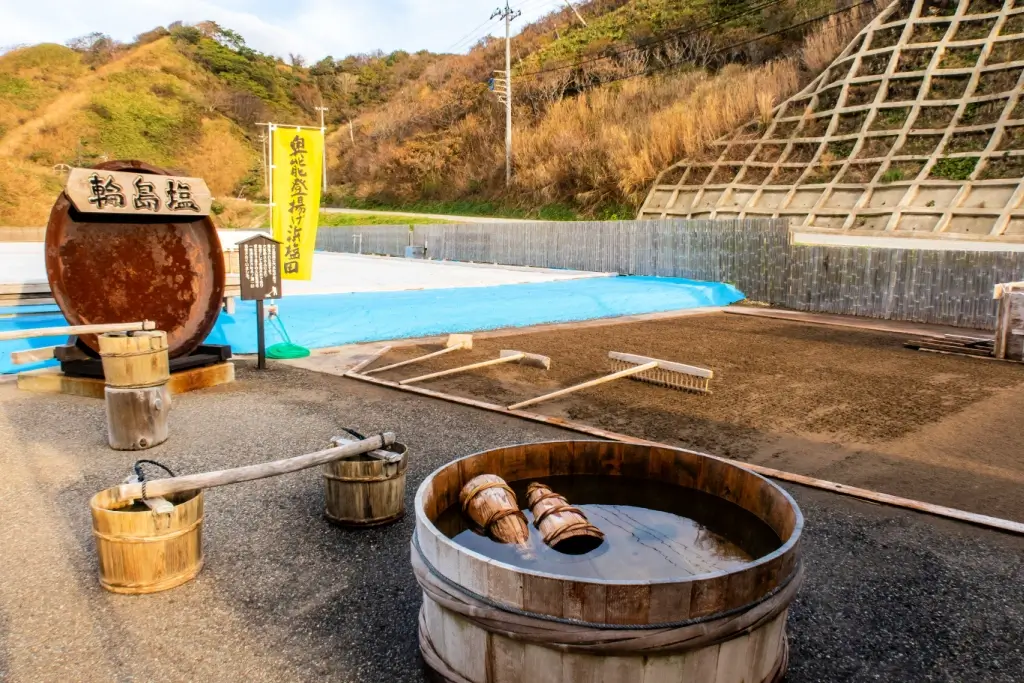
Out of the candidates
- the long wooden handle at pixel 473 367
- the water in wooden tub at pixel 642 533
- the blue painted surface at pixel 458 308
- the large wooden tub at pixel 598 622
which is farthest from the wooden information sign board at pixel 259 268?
the large wooden tub at pixel 598 622

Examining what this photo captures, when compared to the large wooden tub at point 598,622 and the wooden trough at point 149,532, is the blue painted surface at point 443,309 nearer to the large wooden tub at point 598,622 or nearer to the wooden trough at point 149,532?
the wooden trough at point 149,532

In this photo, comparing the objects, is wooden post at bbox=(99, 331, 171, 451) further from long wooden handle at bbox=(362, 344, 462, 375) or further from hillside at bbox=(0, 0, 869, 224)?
hillside at bbox=(0, 0, 869, 224)

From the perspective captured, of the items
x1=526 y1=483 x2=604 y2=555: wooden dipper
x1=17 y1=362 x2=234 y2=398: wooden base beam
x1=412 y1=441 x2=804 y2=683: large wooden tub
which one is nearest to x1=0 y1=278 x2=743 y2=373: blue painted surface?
x1=17 y1=362 x2=234 y2=398: wooden base beam

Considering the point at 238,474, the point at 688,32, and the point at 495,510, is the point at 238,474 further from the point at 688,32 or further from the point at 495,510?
the point at 688,32

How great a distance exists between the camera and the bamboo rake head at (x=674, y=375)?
6910mm

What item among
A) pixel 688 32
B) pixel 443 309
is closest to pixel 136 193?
pixel 443 309

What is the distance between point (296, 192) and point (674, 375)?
18.2 ft

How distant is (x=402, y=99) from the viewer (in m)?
55.9

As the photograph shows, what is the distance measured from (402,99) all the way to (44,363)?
52.9 m

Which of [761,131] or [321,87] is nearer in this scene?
[761,131]

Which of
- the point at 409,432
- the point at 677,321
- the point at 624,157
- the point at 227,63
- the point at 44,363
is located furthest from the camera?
the point at 227,63

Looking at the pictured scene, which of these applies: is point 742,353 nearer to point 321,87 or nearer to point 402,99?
point 402,99

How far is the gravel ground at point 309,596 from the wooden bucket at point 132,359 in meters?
0.56

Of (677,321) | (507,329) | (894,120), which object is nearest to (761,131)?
(894,120)
